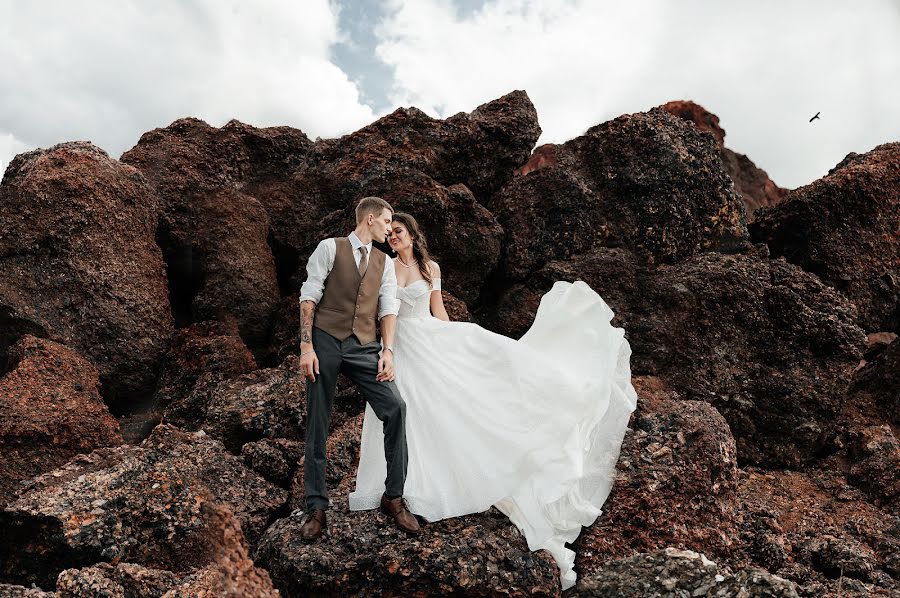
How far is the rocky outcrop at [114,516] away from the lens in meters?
4.89

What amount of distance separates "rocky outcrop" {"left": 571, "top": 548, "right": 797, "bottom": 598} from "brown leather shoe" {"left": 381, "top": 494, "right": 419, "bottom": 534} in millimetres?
1236

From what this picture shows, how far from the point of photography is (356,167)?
8.82 meters

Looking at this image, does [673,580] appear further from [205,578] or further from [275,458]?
[275,458]

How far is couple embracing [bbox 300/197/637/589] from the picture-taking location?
4.83m

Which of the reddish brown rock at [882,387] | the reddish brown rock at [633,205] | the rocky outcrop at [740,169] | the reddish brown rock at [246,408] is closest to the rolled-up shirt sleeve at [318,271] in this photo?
the reddish brown rock at [246,408]

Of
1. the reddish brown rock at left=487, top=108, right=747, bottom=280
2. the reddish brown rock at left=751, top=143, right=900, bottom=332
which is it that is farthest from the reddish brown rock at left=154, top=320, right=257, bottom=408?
the reddish brown rock at left=751, top=143, right=900, bottom=332

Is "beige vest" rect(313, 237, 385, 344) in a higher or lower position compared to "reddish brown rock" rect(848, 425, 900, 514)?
higher

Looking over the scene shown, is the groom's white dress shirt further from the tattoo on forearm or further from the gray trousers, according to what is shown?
the gray trousers

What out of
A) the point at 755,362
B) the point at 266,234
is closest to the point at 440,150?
the point at 266,234

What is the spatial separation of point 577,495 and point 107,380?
5.38 m

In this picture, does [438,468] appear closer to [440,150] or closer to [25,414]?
[25,414]

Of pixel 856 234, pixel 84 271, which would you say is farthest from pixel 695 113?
pixel 84 271

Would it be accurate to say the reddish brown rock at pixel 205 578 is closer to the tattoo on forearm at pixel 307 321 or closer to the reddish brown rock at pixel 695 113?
the tattoo on forearm at pixel 307 321

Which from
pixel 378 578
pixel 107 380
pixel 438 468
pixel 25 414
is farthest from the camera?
pixel 107 380
